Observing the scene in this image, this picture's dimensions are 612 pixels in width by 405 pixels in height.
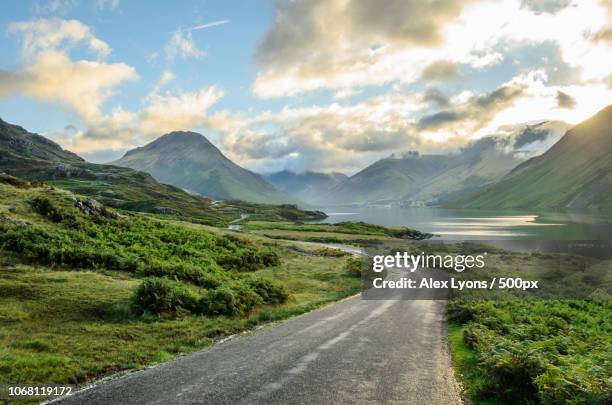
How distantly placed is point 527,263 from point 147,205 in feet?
548

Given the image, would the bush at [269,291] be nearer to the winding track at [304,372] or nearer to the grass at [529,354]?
the winding track at [304,372]

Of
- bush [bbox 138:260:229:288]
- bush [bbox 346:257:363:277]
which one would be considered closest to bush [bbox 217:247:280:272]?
bush [bbox 138:260:229:288]

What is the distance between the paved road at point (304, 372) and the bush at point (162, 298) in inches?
255

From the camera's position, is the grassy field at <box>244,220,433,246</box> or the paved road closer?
the paved road

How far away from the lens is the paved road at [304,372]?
14.6 meters

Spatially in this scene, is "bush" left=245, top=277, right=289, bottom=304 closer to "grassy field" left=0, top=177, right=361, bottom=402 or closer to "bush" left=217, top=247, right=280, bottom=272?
"grassy field" left=0, top=177, right=361, bottom=402

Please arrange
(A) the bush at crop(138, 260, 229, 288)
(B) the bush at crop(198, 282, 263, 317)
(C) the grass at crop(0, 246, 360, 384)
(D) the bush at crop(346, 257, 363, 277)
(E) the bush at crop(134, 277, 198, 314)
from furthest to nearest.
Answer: (D) the bush at crop(346, 257, 363, 277)
(A) the bush at crop(138, 260, 229, 288)
(B) the bush at crop(198, 282, 263, 317)
(E) the bush at crop(134, 277, 198, 314)
(C) the grass at crop(0, 246, 360, 384)

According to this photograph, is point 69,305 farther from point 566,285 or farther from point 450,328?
point 566,285

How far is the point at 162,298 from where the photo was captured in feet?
91.6

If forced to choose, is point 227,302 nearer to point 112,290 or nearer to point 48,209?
point 112,290

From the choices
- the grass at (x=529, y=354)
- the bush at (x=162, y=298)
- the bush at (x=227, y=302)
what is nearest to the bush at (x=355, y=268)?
the grass at (x=529, y=354)

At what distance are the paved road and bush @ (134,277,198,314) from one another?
21.3 ft

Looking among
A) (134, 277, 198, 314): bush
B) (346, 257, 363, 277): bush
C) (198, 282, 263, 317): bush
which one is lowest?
(346, 257, 363, 277): bush

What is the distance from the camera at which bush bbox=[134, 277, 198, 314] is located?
90.0 feet
